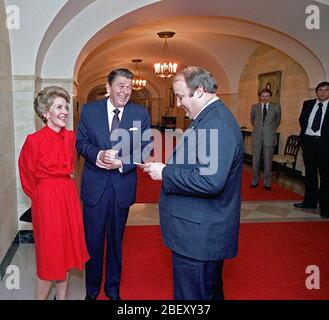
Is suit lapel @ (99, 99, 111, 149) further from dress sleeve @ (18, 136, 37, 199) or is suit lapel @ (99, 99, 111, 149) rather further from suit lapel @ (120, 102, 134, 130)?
dress sleeve @ (18, 136, 37, 199)

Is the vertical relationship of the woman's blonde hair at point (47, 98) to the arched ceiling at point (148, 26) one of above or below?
below

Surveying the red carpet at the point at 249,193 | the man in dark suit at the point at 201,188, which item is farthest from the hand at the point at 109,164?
the red carpet at the point at 249,193

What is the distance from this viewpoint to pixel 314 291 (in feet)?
10.0

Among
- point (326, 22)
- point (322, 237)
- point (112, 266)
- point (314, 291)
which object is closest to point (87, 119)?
point (112, 266)

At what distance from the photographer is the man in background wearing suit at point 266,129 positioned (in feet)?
21.5

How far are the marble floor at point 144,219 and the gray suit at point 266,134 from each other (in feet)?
2.58

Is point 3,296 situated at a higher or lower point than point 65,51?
lower

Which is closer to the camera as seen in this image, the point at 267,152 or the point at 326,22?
the point at 326,22

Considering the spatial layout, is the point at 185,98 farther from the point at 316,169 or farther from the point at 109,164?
the point at 316,169

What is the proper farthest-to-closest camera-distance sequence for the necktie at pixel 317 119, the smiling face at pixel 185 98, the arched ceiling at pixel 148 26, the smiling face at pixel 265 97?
the smiling face at pixel 265 97, the necktie at pixel 317 119, the arched ceiling at pixel 148 26, the smiling face at pixel 185 98

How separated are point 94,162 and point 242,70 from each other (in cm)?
852

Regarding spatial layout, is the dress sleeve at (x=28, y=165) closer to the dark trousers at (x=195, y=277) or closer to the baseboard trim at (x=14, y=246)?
the dark trousers at (x=195, y=277)

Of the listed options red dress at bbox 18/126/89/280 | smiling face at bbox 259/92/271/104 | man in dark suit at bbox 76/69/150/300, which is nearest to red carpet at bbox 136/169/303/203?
smiling face at bbox 259/92/271/104
